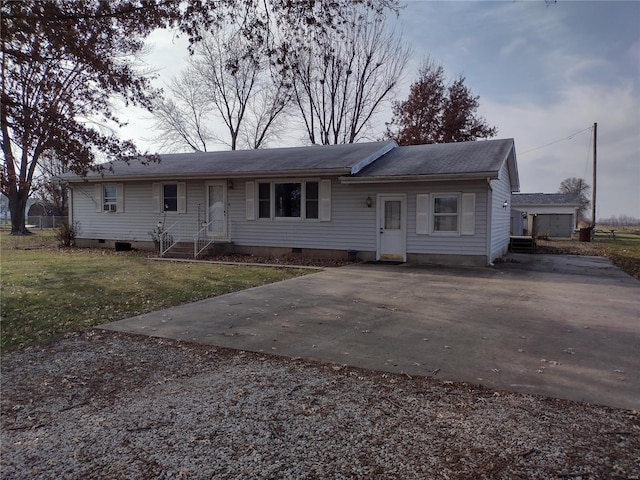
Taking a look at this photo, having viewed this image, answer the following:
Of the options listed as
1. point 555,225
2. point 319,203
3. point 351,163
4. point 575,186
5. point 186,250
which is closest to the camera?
point 351,163

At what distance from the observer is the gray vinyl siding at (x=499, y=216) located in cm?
1309

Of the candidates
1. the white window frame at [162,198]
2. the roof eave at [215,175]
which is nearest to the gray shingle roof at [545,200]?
the roof eave at [215,175]

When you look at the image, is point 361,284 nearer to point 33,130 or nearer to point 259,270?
point 259,270

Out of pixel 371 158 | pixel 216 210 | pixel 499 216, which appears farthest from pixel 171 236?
pixel 499 216

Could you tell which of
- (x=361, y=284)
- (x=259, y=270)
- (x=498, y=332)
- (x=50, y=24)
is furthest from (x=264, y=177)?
(x=498, y=332)

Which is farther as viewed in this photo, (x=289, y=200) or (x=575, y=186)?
(x=575, y=186)

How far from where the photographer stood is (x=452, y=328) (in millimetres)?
5539

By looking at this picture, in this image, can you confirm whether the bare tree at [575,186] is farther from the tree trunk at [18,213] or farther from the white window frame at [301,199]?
the tree trunk at [18,213]

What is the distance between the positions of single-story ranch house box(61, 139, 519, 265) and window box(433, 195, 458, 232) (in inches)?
1.2

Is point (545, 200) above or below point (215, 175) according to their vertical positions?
above

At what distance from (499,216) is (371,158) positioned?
483cm

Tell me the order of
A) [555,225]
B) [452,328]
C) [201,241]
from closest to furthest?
[452,328], [201,241], [555,225]

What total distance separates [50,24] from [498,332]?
7.24 m

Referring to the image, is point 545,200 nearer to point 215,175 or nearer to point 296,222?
point 296,222
